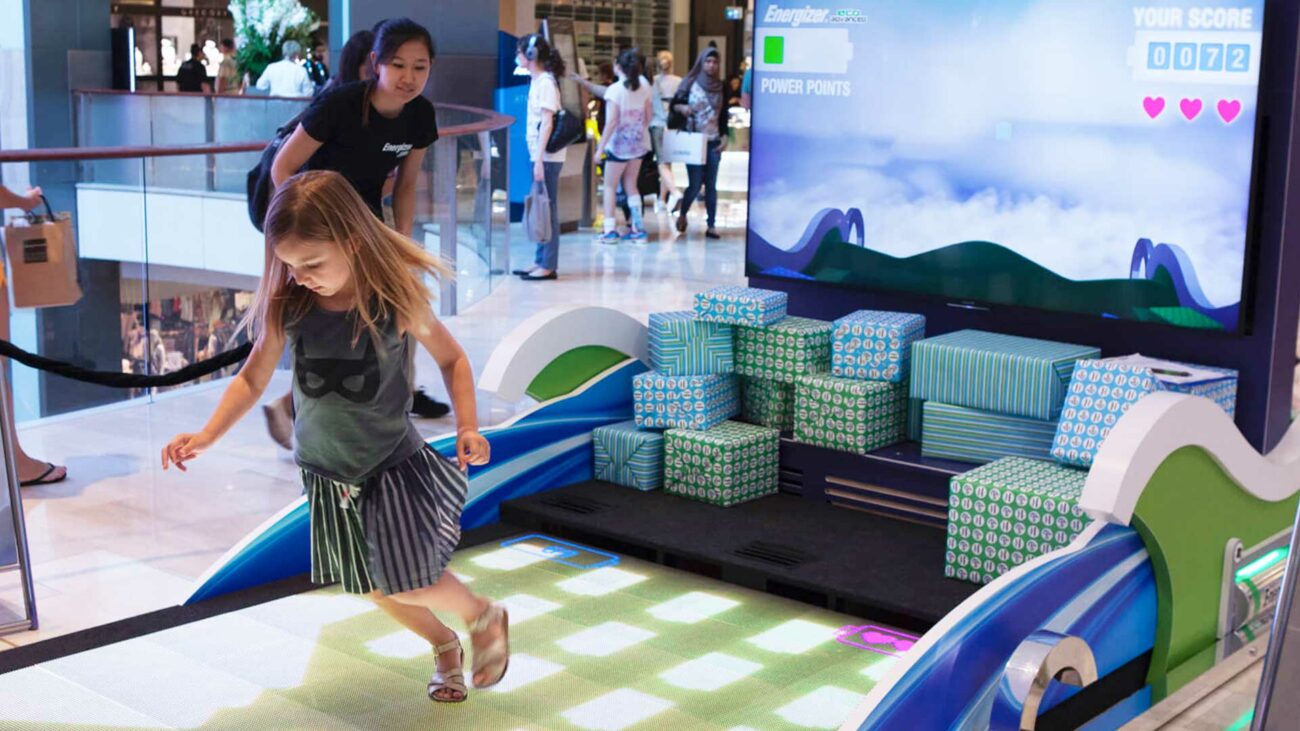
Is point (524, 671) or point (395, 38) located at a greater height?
point (395, 38)

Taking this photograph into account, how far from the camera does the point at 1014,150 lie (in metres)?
4.17

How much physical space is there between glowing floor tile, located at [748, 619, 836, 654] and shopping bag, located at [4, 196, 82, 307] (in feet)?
7.10

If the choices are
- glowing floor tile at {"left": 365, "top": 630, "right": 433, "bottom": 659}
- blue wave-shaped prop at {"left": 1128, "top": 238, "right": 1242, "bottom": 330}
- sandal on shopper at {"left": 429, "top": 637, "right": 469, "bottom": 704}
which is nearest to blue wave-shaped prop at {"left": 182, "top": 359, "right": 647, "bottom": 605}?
glowing floor tile at {"left": 365, "top": 630, "right": 433, "bottom": 659}

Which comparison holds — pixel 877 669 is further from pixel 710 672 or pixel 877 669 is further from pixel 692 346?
pixel 692 346

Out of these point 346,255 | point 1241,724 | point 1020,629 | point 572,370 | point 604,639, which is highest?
Result: point 346,255

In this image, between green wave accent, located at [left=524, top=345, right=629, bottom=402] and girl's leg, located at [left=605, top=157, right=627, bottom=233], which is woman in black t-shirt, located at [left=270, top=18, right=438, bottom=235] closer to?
green wave accent, located at [left=524, top=345, right=629, bottom=402]

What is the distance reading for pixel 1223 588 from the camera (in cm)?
360

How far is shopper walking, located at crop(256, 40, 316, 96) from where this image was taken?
1201 centimetres

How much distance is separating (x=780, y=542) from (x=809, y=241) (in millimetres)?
1152

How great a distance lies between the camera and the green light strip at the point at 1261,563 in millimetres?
3671

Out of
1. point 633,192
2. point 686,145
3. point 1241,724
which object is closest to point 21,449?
point 1241,724

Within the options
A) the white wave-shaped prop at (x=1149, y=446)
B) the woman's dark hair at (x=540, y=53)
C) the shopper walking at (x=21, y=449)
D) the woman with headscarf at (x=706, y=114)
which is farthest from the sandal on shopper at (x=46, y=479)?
the woman with headscarf at (x=706, y=114)

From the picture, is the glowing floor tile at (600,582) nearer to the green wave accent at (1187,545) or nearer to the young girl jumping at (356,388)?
the young girl jumping at (356,388)

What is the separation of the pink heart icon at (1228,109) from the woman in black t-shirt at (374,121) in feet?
6.69
